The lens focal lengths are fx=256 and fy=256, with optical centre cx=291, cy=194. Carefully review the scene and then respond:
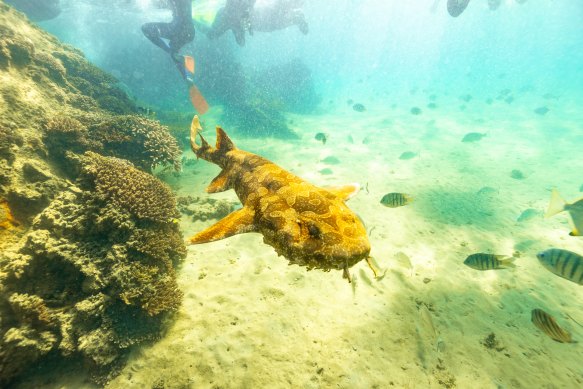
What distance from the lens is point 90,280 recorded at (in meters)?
4.56

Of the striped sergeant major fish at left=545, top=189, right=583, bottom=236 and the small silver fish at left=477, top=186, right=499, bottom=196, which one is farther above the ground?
the small silver fish at left=477, top=186, right=499, bottom=196

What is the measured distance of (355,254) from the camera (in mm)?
2162

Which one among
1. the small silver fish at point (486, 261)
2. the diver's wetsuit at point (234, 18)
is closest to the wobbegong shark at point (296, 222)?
the small silver fish at point (486, 261)

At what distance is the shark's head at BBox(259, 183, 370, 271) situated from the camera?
2182mm

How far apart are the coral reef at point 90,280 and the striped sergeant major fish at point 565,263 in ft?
22.2

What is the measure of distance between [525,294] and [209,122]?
21.4m

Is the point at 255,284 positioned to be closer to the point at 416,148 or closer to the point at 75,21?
the point at 416,148

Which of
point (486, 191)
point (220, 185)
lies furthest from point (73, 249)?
point (486, 191)

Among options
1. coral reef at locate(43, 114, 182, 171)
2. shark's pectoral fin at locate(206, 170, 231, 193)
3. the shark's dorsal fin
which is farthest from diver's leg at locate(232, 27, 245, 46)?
shark's pectoral fin at locate(206, 170, 231, 193)

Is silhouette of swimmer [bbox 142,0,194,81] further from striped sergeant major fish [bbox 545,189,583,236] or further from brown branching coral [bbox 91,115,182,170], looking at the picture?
striped sergeant major fish [bbox 545,189,583,236]

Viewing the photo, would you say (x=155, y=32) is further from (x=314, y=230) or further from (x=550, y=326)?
(x=550, y=326)

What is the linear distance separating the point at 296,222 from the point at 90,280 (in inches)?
171

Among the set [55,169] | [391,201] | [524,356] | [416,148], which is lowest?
[524,356]

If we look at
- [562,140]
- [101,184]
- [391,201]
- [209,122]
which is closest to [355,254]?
[391,201]
